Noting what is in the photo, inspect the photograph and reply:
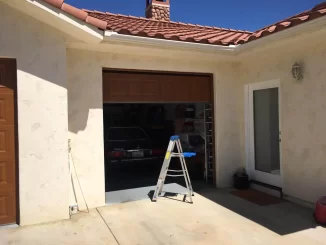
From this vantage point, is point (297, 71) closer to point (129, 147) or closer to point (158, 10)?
point (129, 147)

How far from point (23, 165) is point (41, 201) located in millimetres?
688

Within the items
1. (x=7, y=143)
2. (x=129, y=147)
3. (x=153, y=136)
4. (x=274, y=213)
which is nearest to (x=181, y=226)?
(x=274, y=213)

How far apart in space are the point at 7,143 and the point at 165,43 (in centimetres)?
332

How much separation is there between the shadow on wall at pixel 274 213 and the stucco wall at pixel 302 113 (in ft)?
1.52

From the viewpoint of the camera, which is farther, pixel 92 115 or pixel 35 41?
pixel 92 115

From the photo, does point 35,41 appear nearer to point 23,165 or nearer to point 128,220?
point 23,165

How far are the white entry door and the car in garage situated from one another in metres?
2.67

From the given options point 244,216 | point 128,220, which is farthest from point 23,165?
point 244,216

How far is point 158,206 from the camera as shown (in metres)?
5.69

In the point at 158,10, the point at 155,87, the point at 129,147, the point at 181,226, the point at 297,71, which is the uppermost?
the point at 158,10

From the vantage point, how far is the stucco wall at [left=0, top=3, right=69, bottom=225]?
4.64 m

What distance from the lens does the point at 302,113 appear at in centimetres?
562

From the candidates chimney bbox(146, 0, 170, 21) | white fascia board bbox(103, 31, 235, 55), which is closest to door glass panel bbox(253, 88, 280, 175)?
white fascia board bbox(103, 31, 235, 55)

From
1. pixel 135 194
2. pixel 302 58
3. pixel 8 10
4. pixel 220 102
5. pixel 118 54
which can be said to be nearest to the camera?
pixel 8 10
